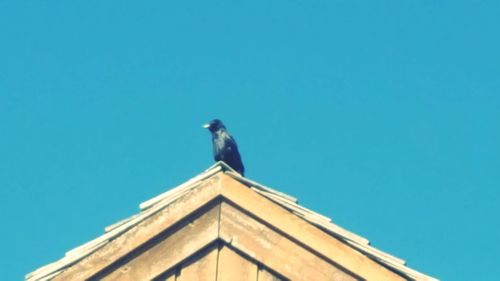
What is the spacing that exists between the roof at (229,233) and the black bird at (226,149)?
7298mm

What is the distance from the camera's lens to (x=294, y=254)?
721 cm

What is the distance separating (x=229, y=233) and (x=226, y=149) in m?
8.38

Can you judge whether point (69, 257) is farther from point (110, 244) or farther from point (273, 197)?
point (273, 197)

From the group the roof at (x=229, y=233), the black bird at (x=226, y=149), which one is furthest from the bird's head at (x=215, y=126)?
the roof at (x=229, y=233)

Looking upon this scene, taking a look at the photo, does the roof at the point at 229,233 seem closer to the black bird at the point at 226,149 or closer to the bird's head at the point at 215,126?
the black bird at the point at 226,149

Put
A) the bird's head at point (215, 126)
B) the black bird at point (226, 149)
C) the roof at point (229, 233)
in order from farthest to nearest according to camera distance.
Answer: the bird's head at point (215, 126) < the black bird at point (226, 149) < the roof at point (229, 233)

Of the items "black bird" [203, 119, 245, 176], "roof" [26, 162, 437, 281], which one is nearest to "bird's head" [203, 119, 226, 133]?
"black bird" [203, 119, 245, 176]

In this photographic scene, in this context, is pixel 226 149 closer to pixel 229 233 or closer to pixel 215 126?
pixel 215 126

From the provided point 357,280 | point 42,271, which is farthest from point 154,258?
point 357,280

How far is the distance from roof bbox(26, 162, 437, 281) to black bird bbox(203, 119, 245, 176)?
23.9ft

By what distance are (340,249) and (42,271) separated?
5.53 feet

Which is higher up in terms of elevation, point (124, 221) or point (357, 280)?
point (124, 221)

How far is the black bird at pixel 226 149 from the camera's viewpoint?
1513 centimetres

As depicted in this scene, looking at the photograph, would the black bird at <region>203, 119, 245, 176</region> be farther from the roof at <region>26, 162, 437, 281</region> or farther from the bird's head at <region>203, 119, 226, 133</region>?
the roof at <region>26, 162, 437, 281</region>
